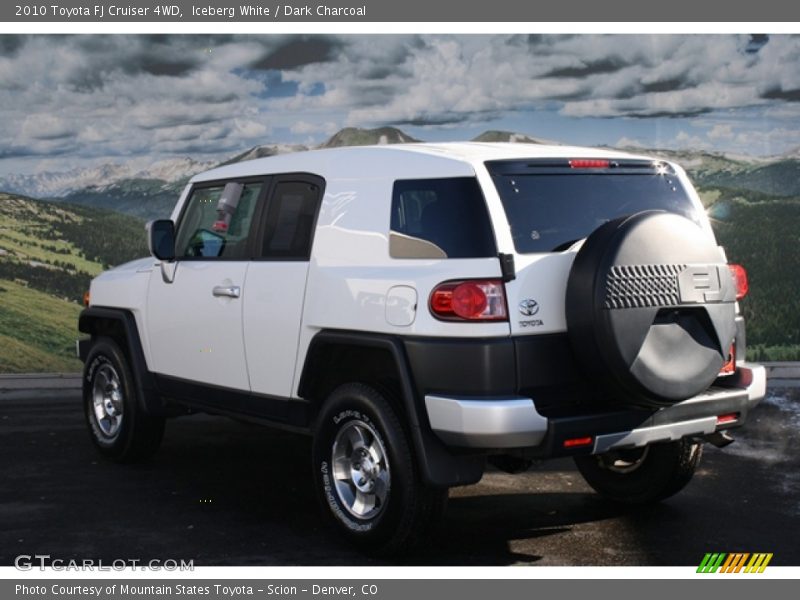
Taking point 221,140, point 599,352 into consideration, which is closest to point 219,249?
point 599,352

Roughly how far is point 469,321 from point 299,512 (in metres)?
2.06

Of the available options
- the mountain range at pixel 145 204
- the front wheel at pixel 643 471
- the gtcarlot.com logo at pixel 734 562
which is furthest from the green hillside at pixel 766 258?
the gtcarlot.com logo at pixel 734 562

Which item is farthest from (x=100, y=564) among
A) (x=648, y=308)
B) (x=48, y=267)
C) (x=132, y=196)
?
(x=132, y=196)

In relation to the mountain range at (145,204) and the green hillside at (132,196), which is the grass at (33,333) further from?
the green hillside at (132,196)

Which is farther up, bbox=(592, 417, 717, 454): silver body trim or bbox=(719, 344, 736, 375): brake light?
bbox=(719, 344, 736, 375): brake light

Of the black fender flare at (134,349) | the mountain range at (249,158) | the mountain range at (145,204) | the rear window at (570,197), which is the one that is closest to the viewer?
the rear window at (570,197)

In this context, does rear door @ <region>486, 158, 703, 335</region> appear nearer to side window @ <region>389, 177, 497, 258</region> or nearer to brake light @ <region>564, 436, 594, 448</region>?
side window @ <region>389, 177, 497, 258</region>

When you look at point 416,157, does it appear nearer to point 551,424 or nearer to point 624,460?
point 551,424

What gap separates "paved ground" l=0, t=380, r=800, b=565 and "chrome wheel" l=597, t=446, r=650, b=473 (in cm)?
25

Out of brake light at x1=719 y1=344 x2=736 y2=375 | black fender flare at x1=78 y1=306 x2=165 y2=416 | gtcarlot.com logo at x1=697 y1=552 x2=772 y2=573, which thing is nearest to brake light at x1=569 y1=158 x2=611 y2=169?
brake light at x1=719 y1=344 x2=736 y2=375

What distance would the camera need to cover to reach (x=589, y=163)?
5402mm

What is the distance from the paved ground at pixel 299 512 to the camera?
17.8ft

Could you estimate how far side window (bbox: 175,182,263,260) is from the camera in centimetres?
637

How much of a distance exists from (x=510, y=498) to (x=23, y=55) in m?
8.32
